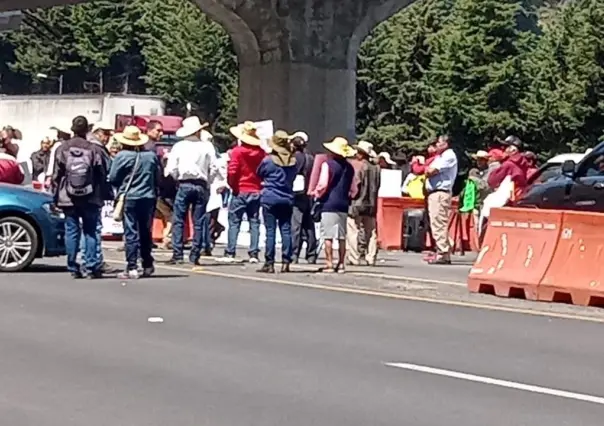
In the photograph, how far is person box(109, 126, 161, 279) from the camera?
15.9 m

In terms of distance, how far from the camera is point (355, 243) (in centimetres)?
2017

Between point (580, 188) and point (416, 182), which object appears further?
point (416, 182)

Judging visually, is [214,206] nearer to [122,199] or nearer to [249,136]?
[249,136]

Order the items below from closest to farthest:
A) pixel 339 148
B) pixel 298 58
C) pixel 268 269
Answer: pixel 268 269 → pixel 339 148 → pixel 298 58

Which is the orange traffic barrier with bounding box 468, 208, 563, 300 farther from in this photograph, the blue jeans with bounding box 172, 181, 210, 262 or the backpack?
the backpack

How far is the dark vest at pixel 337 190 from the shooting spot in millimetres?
17406

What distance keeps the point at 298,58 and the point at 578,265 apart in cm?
1946

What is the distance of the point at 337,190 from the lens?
17.4 metres

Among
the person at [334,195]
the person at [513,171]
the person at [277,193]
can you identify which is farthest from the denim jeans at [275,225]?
the person at [513,171]

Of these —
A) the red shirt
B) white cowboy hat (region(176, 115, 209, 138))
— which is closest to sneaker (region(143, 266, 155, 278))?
white cowboy hat (region(176, 115, 209, 138))

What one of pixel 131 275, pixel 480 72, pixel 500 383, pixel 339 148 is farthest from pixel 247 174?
pixel 480 72

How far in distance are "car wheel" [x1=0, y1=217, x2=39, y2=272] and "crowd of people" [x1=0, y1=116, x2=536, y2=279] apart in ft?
1.84

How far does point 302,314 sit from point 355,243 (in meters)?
6.98

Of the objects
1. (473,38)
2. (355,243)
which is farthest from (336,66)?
(473,38)
